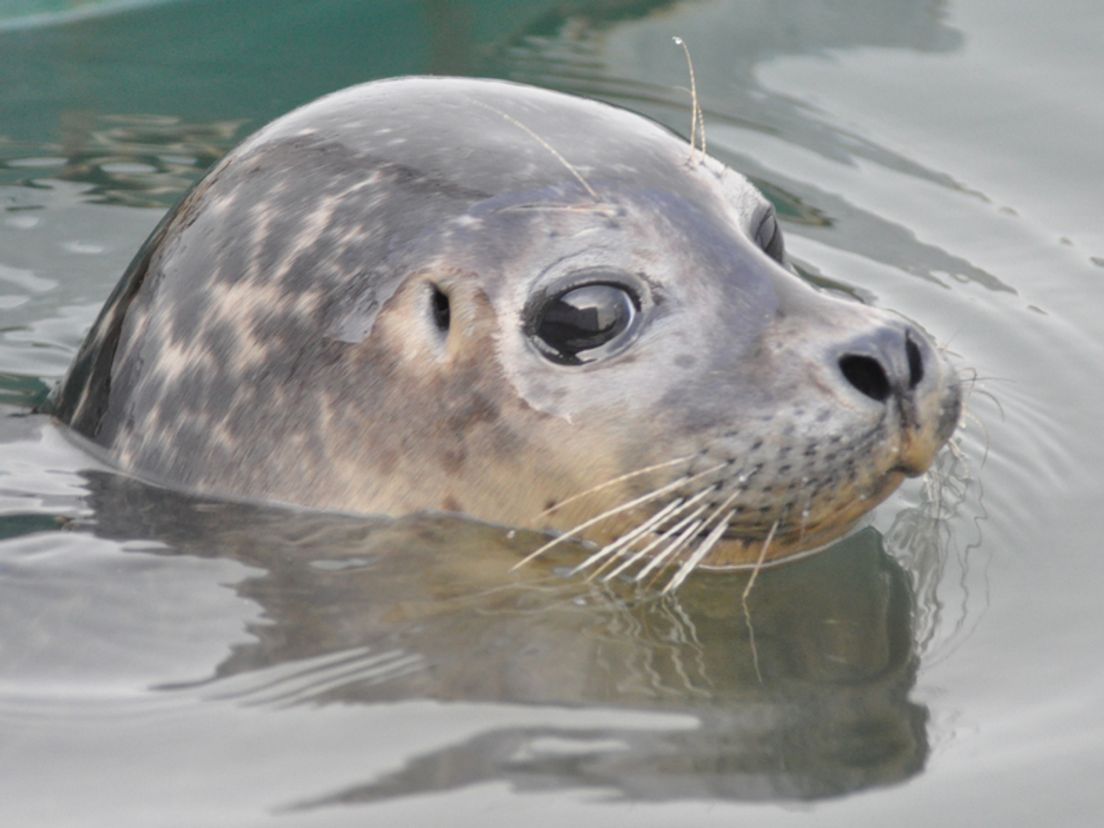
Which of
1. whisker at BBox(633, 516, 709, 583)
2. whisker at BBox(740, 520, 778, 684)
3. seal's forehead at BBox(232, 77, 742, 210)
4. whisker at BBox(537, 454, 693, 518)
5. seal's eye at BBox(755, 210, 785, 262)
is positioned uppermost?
seal's forehead at BBox(232, 77, 742, 210)

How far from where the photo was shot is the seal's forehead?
3.98 meters

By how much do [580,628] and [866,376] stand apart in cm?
70

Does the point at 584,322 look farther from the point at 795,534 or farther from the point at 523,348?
the point at 795,534

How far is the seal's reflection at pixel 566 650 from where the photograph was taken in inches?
122

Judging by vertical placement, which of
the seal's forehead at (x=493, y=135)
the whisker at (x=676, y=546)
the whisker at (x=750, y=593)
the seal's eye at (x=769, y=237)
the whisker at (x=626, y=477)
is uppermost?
the seal's forehead at (x=493, y=135)

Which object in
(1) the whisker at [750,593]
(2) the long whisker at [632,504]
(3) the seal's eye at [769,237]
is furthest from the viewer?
(3) the seal's eye at [769,237]

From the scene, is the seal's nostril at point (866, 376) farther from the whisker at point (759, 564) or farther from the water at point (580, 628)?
the water at point (580, 628)

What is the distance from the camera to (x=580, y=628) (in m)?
3.67

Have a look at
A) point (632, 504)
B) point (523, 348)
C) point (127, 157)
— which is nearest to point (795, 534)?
point (632, 504)

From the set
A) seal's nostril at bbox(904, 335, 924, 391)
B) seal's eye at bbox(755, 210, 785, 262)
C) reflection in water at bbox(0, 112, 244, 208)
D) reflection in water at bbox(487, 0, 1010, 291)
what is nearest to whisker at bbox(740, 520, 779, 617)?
seal's nostril at bbox(904, 335, 924, 391)

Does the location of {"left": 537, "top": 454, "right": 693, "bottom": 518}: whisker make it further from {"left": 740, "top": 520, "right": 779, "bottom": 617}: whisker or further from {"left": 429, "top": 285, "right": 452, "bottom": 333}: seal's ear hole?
{"left": 429, "top": 285, "right": 452, "bottom": 333}: seal's ear hole

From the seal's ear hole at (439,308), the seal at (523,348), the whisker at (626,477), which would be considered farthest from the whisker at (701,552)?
the seal's ear hole at (439,308)

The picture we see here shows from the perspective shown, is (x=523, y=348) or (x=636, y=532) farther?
(x=523, y=348)

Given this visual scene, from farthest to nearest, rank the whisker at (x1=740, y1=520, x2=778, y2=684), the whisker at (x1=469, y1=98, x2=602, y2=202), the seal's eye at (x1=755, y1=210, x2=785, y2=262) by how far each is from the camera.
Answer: the seal's eye at (x1=755, y1=210, x2=785, y2=262) → the whisker at (x1=469, y1=98, x2=602, y2=202) → the whisker at (x1=740, y1=520, x2=778, y2=684)
